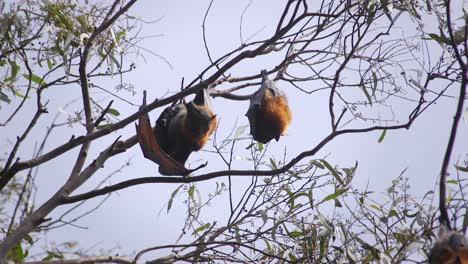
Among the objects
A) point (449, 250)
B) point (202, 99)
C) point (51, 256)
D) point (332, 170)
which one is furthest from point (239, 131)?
point (449, 250)

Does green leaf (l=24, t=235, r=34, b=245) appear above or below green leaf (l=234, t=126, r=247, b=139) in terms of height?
below

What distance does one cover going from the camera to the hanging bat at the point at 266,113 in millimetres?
3734

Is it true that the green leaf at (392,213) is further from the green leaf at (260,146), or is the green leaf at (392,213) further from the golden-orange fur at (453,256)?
the golden-orange fur at (453,256)

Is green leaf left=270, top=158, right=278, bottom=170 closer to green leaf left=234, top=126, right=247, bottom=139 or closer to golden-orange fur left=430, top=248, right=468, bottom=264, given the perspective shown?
green leaf left=234, top=126, right=247, bottom=139

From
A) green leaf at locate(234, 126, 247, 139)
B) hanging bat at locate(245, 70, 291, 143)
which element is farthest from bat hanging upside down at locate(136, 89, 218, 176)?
hanging bat at locate(245, 70, 291, 143)

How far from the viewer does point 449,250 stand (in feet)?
5.67

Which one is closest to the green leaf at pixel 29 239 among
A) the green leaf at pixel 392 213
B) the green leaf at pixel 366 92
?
the green leaf at pixel 392 213

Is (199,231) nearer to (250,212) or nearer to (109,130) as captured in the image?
(250,212)

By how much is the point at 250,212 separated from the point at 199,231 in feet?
1.44

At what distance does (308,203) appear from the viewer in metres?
3.75

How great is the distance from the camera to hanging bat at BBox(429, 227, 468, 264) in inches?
67.7

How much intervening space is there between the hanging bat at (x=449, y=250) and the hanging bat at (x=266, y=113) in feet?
6.72

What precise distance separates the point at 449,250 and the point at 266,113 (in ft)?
7.02

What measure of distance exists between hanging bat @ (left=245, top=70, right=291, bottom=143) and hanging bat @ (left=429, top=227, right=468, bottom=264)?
2.05 metres
